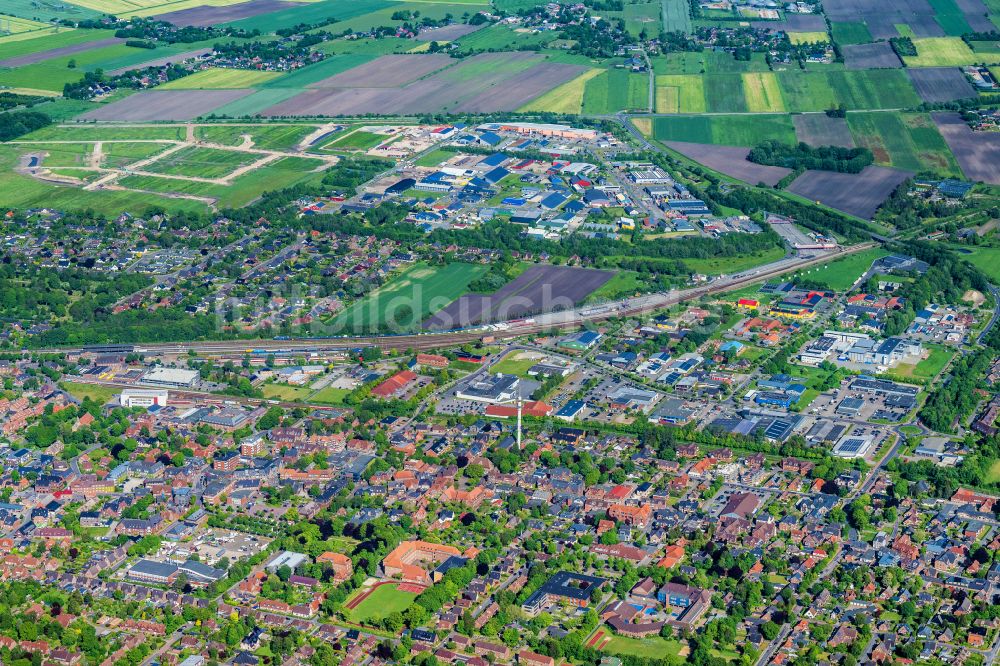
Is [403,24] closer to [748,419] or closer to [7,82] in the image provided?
[7,82]

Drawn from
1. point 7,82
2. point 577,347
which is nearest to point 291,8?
point 7,82

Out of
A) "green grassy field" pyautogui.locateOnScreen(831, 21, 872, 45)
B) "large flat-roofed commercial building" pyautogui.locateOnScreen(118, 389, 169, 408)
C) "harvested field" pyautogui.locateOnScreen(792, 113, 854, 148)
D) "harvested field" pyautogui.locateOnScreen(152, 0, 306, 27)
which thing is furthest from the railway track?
"harvested field" pyautogui.locateOnScreen(152, 0, 306, 27)

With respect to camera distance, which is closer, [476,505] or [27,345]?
[476,505]

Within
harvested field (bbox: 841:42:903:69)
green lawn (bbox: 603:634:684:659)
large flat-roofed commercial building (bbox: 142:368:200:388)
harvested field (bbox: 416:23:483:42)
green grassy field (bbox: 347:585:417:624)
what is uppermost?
harvested field (bbox: 416:23:483:42)

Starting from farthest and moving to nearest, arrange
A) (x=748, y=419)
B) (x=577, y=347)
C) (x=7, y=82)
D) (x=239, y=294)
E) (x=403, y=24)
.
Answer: (x=403, y=24) → (x=7, y=82) → (x=239, y=294) → (x=577, y=347) → (x=748, y=419)

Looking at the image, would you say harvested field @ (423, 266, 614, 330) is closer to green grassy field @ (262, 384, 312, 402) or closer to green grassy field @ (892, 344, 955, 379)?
green grassy field @ (262, 384, 312, 402)

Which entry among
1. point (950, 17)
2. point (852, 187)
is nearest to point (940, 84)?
point (950, 17)
